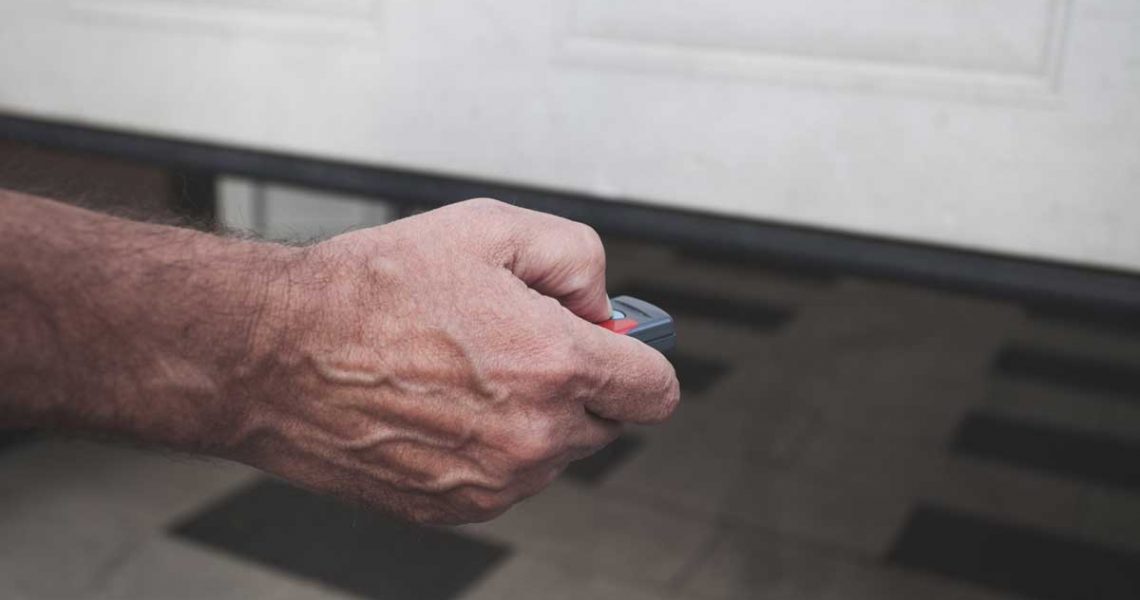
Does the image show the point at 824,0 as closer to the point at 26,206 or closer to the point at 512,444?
the point at 512,444

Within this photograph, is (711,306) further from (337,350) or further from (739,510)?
(337,350)

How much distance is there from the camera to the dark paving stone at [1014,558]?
1.22 meters

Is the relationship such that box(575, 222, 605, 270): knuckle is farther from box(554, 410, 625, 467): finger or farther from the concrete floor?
the concrete floor

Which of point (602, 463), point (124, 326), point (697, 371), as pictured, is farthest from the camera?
point (697, 371)

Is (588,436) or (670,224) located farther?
(670,224)

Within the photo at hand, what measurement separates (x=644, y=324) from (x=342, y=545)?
77cm

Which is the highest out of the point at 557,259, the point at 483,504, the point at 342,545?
the point at 557,259

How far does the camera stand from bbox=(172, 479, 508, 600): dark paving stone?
3.92 feet

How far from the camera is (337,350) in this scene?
1.76 ft

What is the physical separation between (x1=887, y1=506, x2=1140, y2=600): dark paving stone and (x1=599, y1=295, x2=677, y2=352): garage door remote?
767mm

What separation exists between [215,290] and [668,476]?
3.26 feet

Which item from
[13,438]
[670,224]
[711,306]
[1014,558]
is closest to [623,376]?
[670,224]

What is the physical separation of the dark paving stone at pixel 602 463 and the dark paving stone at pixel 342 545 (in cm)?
21

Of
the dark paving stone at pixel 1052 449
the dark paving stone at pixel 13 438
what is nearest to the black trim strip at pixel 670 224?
the dark paving stone at pixel 13 438
